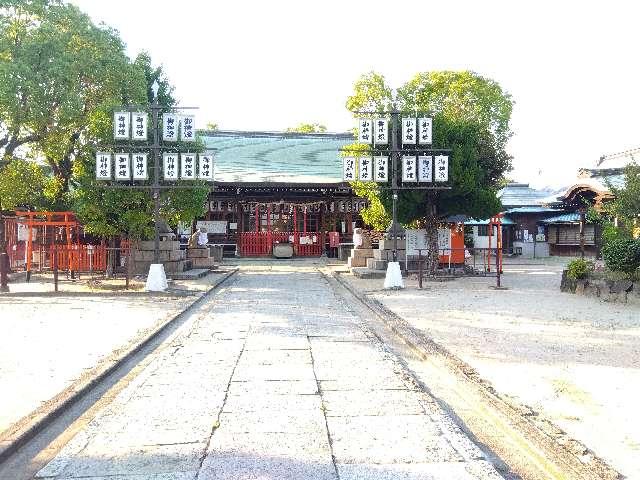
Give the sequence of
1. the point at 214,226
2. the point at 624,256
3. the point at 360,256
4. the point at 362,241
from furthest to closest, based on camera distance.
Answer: the point at 214,226, the point at 362,241, the point at 360,256, the point at 624,256

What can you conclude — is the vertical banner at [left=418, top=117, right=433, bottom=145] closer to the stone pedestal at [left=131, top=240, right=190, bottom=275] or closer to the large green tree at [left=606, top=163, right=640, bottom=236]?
the large green tree at [left=606, top=163, right=640, bottom=236]

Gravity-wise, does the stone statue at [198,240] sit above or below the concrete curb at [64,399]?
A: above

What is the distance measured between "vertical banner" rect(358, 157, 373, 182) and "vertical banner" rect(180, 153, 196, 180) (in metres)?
4.57

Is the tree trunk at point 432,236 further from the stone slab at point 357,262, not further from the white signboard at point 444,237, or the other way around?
the stone slab at point 357,262

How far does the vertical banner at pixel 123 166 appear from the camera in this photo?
53.3 ft

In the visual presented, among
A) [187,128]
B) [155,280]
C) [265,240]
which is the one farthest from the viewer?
[265,240]

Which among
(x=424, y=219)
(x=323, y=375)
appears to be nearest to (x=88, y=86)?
(x=424, y=219)

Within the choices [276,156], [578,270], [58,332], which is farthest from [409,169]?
[276,156]

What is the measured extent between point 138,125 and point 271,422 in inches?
504

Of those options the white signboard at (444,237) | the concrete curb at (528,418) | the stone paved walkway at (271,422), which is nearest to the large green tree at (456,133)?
the white signboard at (444,237)

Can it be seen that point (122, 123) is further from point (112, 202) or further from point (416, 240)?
point (416, 240)

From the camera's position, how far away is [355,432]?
4684 mm

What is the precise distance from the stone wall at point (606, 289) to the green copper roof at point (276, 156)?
52.8 ft

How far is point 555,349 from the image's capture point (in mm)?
7848
